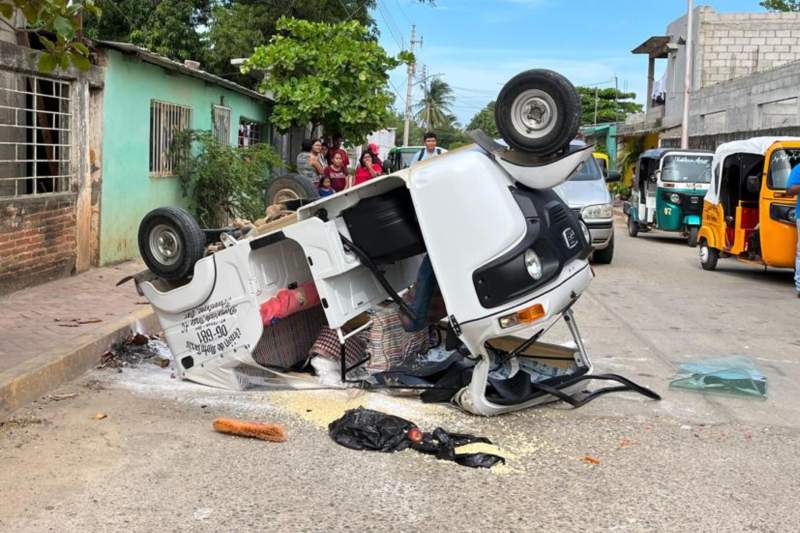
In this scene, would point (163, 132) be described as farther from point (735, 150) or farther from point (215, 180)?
point (735, 150)

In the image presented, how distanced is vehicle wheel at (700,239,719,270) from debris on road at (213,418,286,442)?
1112cm

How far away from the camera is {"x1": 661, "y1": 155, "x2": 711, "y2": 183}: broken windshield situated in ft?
62.2

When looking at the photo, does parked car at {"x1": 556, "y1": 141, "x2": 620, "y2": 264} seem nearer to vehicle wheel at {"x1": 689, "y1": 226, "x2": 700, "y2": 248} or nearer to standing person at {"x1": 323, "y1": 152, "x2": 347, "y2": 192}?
standing person at {"x1": 323, "y1": 152, "x2": 347, "y2": 192}

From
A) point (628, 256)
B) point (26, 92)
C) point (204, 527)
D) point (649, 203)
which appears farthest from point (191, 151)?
point (649, 203)

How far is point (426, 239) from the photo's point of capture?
16.8 feet

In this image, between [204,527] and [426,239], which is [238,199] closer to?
[426,239]

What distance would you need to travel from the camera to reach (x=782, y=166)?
12133 mm

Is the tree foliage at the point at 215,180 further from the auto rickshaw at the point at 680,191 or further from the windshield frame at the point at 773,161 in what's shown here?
the auto rickshaw at the point at 680,191

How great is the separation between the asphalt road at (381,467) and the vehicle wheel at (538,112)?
174cm

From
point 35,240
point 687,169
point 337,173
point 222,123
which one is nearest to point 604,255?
point 337,173

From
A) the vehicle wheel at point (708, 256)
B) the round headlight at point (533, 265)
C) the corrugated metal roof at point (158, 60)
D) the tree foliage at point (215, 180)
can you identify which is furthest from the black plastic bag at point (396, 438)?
the vehicle wheel at point (708, 256)

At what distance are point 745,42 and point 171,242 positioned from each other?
3241 cm

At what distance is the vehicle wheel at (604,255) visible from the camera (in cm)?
Answer: 1432

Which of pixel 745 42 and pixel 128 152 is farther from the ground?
pixel 745 42
